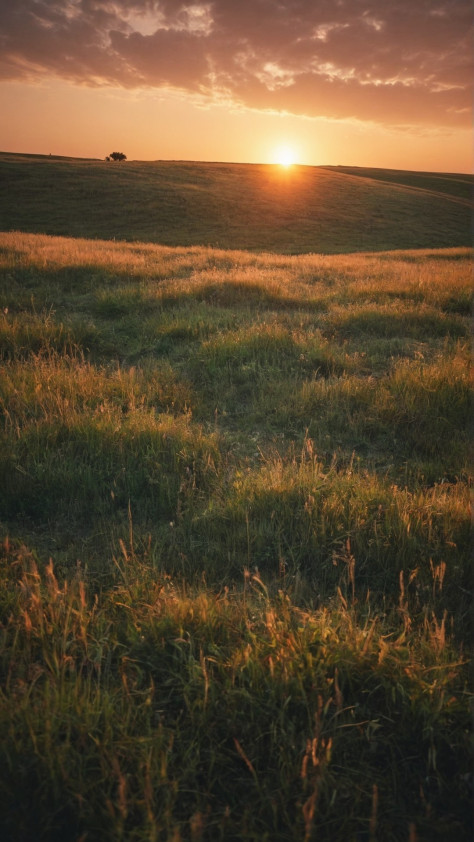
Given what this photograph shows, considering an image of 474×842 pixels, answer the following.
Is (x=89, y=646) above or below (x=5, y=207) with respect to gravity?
below

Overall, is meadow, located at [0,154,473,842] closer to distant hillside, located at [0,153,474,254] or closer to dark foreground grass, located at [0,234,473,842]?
dark foreground grass, located at [0,234,473,842]

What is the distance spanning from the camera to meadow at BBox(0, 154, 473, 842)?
1537mm

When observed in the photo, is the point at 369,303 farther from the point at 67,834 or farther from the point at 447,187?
the point at 447,187

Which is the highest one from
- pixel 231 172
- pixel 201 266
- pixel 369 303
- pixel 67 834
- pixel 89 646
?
pixel 231 172

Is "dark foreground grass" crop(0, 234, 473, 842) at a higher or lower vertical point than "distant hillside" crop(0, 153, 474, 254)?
lower

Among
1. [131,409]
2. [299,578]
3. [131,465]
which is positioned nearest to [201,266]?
[131,409]

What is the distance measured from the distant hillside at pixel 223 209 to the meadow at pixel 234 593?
95.0ft

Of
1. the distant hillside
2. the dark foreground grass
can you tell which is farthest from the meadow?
the distant hillside

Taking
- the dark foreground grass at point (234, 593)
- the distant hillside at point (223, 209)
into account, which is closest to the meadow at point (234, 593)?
the dark foreground grass at point (234, 593)

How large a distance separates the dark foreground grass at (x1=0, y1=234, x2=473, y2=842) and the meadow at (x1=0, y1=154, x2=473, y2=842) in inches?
0.5

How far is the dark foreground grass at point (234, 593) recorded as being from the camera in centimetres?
154

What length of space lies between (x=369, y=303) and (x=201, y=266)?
6.36m

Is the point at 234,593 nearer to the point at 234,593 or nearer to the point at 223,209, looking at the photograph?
the point at 234,593

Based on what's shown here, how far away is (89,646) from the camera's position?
2047 millimetres
